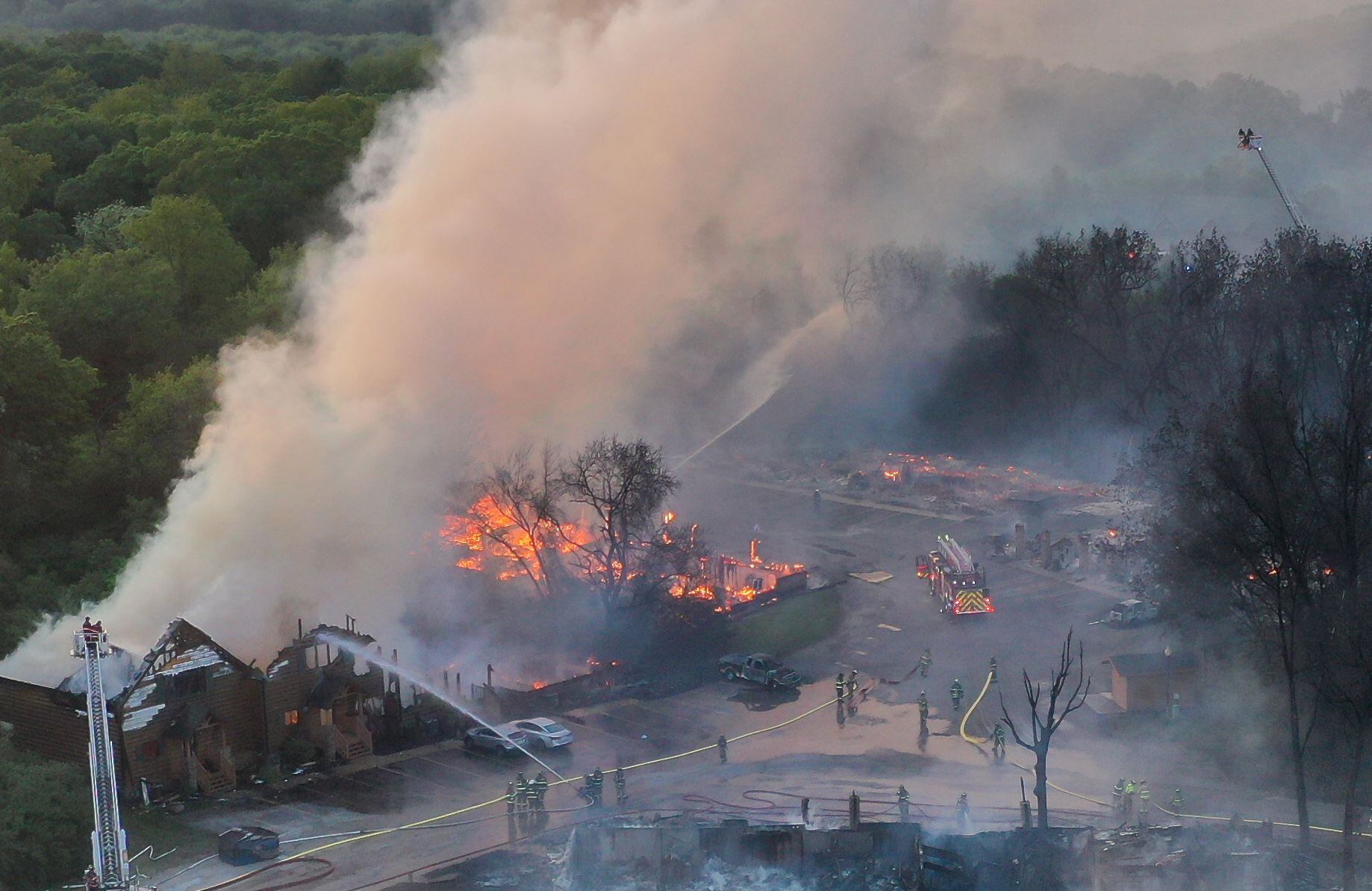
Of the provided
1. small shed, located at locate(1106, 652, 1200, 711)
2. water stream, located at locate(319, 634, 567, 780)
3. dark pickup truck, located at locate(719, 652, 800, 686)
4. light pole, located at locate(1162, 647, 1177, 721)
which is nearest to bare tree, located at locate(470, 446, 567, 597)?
dark pickup truck, located at locate(719, 652, 800, 686)

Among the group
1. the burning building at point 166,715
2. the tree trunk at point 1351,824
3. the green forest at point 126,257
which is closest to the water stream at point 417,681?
the burning building at point 166,715

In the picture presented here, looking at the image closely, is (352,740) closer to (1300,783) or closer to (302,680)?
(302,680)

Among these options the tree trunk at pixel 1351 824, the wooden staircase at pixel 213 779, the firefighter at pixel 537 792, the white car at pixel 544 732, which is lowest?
the tree trunk at pixel 1351 824

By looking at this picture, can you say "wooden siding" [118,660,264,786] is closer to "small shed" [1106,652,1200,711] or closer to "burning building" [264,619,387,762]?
"burning building" [264,619,387,762]

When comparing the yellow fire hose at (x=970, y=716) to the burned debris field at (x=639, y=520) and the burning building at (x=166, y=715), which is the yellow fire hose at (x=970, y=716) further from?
the burning building at (x=166, y=715)

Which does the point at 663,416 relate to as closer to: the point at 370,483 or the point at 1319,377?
the point at 370,483

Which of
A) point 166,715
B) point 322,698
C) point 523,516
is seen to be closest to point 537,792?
point 322,698
